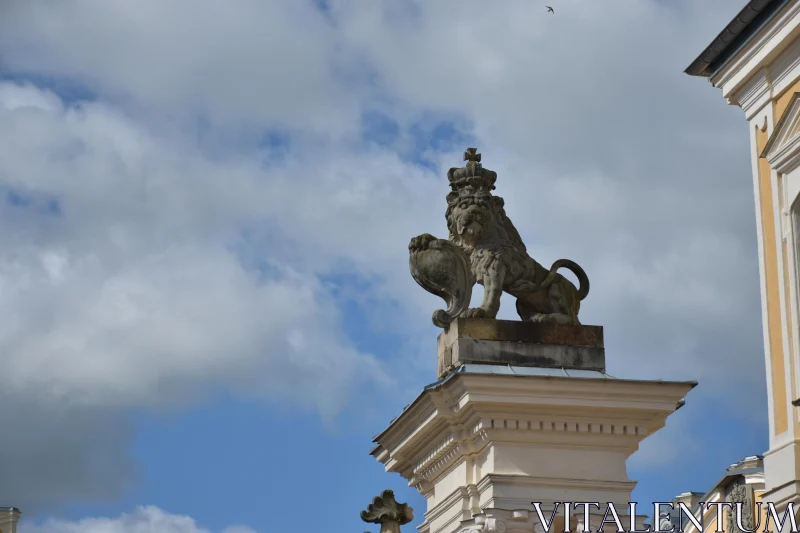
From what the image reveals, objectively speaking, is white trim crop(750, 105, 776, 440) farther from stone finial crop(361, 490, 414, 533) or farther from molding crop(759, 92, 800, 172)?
stone finial crop(361, 490, 414, 533)

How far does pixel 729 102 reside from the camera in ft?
58.4

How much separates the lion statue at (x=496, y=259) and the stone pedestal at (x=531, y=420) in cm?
50

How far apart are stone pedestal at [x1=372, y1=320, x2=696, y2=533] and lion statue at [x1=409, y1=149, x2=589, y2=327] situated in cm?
50

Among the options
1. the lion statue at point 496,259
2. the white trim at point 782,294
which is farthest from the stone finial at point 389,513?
the white trim at point 782,294

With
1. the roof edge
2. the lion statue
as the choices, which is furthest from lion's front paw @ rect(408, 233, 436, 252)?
the roof edge

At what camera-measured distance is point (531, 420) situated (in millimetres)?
19578

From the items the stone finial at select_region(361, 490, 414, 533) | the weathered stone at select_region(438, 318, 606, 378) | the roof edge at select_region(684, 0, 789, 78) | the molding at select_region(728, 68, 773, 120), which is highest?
the roof edge at select_region(684, 0, 789, 78)

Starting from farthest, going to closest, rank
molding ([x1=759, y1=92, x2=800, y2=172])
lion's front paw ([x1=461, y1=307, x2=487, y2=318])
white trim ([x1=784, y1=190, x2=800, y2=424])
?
lion's front paw ([x1=461, y1=307, x2=487, y2=318]) < molding ([x1=759, y1=92, x2=800, y2=172]) < white trim ([x1=784, y1=190, x2=800, y2=424])

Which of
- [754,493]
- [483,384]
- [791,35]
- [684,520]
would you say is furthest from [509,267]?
[684,520]

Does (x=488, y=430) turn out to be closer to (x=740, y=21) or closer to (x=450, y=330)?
(x=450, y=330)

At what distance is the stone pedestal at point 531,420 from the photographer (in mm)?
19391

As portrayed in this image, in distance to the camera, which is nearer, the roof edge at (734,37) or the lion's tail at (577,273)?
the roof edge at (734,37)

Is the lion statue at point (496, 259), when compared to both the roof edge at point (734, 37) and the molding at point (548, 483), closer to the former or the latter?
the molding at point (548, 483)

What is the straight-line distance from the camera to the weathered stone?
66.1 feet
